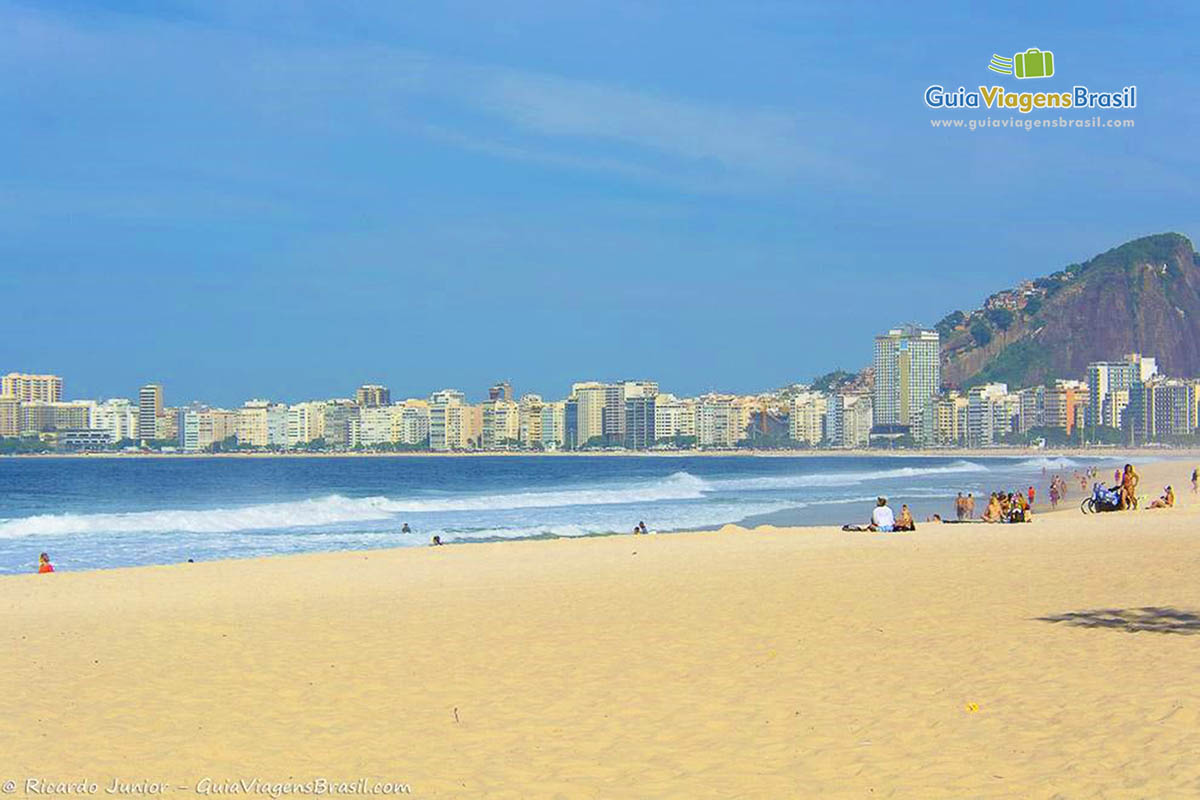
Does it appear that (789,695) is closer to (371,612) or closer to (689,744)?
(689,744)

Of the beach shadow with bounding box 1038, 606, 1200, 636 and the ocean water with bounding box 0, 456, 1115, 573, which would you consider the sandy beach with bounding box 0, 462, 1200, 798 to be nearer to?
the beach shadow with bounding box 1038, 606, 1200, 636

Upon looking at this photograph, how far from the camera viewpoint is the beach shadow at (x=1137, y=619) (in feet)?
34.7

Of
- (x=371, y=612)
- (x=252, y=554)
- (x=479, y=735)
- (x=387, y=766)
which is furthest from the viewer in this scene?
(x=252, y=554)

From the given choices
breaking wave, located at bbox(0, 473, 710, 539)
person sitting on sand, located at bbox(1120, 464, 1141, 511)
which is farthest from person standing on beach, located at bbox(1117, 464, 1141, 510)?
breaking wave, located at bbox(0, 473, 710, 539)

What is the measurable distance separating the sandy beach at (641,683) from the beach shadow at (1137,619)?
0.21 feet

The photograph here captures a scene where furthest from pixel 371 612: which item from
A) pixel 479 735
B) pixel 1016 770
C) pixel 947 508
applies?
pixel 947 508

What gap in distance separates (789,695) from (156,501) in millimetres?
57633

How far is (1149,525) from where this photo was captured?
76.5 ft

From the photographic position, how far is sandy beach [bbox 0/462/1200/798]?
268 inches

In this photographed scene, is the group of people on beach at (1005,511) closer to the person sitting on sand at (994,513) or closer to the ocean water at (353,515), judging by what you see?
the person sitting on sand at (994,513)

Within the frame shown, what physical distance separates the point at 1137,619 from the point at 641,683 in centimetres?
492

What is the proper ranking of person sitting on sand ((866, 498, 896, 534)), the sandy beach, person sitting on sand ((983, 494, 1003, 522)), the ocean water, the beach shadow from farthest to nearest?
the ocean water → person sitting on sand ((983, 494, 1003, 522)) → person sitting on sand ((866, 498, 896, 534)) → the beach shadow → the sandy beach

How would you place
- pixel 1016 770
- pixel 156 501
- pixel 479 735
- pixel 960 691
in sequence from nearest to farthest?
pixel 1016 770, pixel 479 735, pixel 960 691, pixel 156 501

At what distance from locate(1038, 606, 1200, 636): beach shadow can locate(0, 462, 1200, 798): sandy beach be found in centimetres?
6
